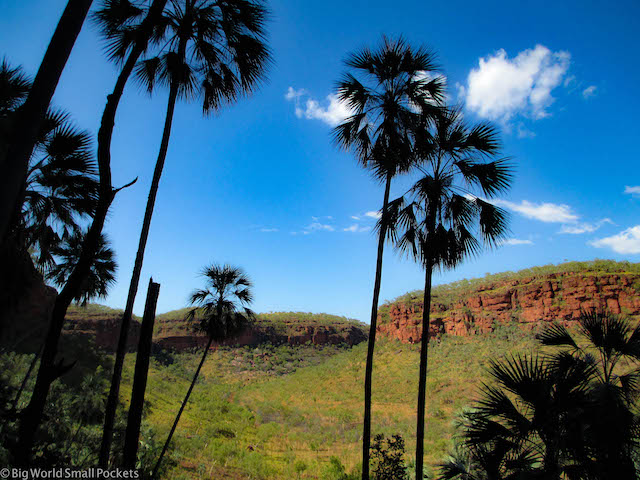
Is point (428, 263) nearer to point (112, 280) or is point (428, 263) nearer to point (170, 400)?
point (112, 280)

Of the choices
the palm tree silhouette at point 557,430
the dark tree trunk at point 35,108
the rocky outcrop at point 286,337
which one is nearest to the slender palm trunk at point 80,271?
the dark tree trunk at point 35,108

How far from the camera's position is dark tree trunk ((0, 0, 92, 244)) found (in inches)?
80.2

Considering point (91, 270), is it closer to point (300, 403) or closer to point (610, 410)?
point (610, 410)

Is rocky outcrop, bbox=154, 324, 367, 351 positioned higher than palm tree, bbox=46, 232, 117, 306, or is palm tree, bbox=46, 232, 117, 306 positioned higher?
palm tree, bbox=46, 232, 117, 306

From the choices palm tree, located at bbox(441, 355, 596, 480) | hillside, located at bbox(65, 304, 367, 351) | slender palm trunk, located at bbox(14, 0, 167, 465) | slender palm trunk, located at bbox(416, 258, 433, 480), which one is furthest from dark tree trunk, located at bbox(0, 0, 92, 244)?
hillside, located at bbox(65, 304, 367, 351)

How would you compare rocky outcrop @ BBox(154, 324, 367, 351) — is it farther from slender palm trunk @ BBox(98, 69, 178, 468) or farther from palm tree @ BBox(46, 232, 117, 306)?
slender palm trunk @ BBox(98, 69, 178, 468)

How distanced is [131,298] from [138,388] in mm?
2293

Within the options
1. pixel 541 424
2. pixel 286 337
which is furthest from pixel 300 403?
pixel 541 424

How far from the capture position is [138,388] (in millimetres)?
4770

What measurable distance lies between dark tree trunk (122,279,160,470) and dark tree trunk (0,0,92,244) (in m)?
2.79

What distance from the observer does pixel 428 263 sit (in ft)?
28.6

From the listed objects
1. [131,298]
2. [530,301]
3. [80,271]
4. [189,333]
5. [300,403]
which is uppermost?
[530,301]

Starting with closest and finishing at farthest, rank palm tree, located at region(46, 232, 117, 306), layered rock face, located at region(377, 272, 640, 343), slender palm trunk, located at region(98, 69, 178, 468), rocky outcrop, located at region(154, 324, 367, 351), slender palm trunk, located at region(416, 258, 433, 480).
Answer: slender palm trunk, located at region(98, 69, 178, 468) → slender palm trunk, located at region(416, 258, 433, 480) → palm tree, located at region(46, 232, 117, 306) → layered rock face, located at region(377, 272, 640, 343) → rocky outcrop, located at region(154, 324, 367, 351)

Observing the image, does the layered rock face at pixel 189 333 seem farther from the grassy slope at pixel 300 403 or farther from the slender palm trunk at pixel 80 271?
the slender palm trunk at pixel 80 271
